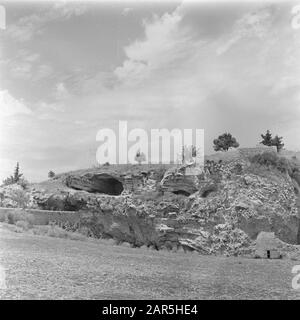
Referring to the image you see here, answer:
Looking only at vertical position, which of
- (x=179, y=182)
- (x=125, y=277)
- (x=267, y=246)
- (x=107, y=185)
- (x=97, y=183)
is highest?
(x=97, y=183)

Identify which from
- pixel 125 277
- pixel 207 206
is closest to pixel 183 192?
pixel 207 206

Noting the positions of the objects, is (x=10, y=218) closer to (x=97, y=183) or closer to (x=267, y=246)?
(x=97, y=183)

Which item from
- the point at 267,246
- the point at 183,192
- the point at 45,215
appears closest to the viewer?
the point at 267,246

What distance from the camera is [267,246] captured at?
13.4m

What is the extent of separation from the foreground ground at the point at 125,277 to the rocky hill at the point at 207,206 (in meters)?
2.63

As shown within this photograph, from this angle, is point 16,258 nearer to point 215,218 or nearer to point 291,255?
point 215,218

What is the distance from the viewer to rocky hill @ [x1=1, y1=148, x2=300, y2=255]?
45.8 ft

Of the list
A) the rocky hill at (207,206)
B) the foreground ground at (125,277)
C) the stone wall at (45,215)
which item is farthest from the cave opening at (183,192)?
the foreground ground at (125,277)

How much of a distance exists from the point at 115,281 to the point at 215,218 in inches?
281

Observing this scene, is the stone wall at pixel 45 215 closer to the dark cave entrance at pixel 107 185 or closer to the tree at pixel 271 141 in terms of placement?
the dark cave entrance at pixel 107 185

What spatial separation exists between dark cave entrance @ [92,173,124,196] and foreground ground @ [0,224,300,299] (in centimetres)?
894

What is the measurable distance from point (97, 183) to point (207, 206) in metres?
7.88

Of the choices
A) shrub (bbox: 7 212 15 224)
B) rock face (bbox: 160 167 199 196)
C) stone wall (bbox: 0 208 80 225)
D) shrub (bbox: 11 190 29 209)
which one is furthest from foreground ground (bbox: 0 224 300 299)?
shrub (bbox: 11 190 29 209)

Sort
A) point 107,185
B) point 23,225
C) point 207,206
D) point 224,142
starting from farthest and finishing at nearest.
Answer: point 224,142
point 107,185
point 23,225
point 207,206
